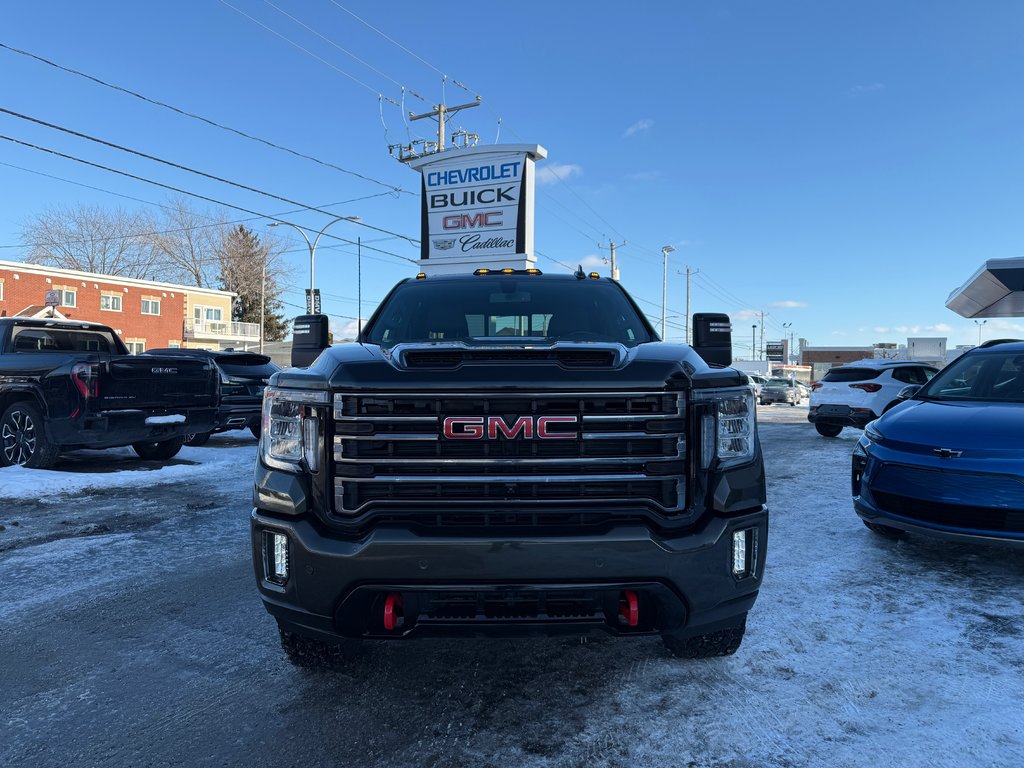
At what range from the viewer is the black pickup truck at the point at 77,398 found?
7.40 meters

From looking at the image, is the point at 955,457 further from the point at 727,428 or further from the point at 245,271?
the point at 245,271

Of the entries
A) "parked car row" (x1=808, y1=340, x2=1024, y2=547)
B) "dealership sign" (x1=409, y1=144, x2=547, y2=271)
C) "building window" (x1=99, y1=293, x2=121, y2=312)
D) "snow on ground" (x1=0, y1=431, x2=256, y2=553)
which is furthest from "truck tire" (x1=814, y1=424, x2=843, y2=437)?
"building window" (x1=99, y1=293, x2=121, y2=312)

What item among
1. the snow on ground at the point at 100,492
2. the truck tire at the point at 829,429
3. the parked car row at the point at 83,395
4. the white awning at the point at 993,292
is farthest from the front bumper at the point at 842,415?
the parked car row at the point at 83,395

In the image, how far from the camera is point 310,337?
12.1ft

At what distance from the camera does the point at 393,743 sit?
90.8 inches

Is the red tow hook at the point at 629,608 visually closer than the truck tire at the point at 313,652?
Yes

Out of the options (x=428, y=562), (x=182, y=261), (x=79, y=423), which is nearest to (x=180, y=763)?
(x=428, y=562)

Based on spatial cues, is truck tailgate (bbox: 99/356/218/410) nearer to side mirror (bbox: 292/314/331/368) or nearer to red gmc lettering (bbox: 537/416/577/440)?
side mirror (bbox: 292/314/331/368)

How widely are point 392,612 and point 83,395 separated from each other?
22.3ft

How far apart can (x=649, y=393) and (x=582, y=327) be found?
1.52 meters

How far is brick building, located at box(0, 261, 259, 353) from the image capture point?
127 ft

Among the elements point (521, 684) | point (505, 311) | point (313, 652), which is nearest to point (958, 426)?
point (505, 311)

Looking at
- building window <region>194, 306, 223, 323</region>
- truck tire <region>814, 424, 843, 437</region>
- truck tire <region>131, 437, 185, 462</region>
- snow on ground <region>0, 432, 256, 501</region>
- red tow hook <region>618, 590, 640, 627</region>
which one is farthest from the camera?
building window <region>194, 306, 223, 323</region>

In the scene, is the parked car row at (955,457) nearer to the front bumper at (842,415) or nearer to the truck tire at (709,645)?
the truck tire at (709,645)
